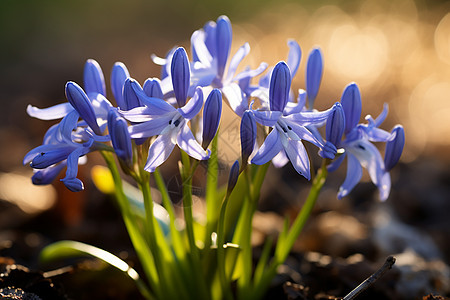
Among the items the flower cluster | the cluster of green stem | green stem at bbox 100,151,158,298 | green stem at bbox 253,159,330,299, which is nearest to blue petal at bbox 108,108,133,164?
the flower cluster

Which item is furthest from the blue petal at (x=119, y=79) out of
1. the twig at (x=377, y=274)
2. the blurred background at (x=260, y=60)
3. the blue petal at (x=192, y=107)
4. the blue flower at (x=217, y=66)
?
the blurred background at (x=260, y=60)

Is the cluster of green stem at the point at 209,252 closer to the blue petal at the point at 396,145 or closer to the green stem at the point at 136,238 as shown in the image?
the green stem at the point at 136,238

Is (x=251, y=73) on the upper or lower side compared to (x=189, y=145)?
upper

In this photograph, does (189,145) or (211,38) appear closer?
(189,145)

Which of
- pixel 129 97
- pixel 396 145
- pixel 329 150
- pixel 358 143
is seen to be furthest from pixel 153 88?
pixel 396 145

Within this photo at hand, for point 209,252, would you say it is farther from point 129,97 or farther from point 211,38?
point 211,38

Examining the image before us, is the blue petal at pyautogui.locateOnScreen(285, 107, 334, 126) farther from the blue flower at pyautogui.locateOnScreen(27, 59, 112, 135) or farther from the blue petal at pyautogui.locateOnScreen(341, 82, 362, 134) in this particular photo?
the blue flower at pyautogui.locateOnScreen(27, 59, 112, 135)

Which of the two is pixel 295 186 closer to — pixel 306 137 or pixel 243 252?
pixel 243 252

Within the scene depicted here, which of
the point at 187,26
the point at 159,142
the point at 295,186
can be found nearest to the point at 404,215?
the point at 295,186
